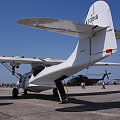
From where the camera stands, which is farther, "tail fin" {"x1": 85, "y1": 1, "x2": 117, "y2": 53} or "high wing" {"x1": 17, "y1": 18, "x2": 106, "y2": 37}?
"tail fin" {"x1": 85, "y1": 1, "x2": 117, "y2": 53}

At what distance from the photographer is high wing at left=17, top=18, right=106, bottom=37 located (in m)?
9.81

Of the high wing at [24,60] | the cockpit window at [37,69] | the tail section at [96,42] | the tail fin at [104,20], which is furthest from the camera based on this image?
the high wing at [24,60]

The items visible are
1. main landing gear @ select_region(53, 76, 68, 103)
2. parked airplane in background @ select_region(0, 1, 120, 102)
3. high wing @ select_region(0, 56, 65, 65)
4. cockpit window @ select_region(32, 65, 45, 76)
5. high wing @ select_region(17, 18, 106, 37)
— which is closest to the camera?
high wing @ select_region(17, 18, 106, 37)

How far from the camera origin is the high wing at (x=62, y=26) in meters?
9.81

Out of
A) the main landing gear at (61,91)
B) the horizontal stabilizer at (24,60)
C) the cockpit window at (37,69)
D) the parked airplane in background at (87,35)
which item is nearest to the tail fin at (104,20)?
the parked airplane in background at (87,35)

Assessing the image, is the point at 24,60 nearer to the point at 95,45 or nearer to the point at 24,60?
the point at 24,60

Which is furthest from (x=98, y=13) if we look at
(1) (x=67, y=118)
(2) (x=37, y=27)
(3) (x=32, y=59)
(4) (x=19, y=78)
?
(4) (x=19, y=78)

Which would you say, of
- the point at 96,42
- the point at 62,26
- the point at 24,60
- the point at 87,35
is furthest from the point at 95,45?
the point at 24,60

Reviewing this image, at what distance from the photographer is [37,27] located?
34.5ft

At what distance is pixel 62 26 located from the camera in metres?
10.7

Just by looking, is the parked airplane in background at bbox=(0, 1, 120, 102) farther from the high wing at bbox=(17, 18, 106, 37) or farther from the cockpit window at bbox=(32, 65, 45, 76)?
the cockpit window at bbox=(32, 65, 45, 76)

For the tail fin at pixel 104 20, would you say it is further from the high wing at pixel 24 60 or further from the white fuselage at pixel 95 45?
the high wing at pixel 24 60

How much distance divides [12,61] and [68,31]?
10.2 metres

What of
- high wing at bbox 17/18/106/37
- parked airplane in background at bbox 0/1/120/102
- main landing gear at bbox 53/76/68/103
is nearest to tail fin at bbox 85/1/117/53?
parked airplane in background at bbox 0/1/120/102
